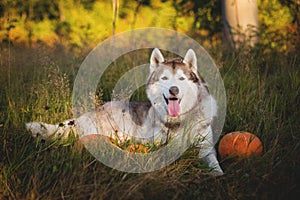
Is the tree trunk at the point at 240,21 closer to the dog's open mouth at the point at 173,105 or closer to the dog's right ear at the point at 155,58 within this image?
the dog's right ear at the point at 155,58

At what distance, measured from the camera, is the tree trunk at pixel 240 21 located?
659 cm

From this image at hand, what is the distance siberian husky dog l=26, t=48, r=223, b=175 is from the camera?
3727 mm

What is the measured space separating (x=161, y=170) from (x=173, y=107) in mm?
864

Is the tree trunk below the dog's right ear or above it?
above

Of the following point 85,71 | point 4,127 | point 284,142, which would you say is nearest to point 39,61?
point 85,71

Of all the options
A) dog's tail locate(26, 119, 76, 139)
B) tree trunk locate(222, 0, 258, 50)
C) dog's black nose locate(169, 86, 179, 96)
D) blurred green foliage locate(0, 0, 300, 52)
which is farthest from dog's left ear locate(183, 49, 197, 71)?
blurred green foliage locate(0, 0, 300, 52)

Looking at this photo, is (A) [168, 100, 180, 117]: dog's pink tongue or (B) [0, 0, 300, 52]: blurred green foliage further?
(B) [0, 0, 300, 52]: blurred green foliage

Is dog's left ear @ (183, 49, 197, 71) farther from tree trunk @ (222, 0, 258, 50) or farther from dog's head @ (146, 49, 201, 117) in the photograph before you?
tree trunk @ (222, 0, 258, 50)

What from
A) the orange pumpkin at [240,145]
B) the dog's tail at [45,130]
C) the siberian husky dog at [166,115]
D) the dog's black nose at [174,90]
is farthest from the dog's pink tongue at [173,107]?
the dog's tail at [45,130]

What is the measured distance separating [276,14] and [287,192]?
17.1ft

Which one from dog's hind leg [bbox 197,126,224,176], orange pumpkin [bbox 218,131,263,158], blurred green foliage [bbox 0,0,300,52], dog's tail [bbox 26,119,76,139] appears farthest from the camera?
blurred green foliage [bbox 0,0,300,52]

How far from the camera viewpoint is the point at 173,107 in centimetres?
379

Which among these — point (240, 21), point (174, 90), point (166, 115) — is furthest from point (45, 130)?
point (240, 21)

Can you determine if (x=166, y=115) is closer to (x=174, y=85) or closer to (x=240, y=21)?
(x=174, y=85)
